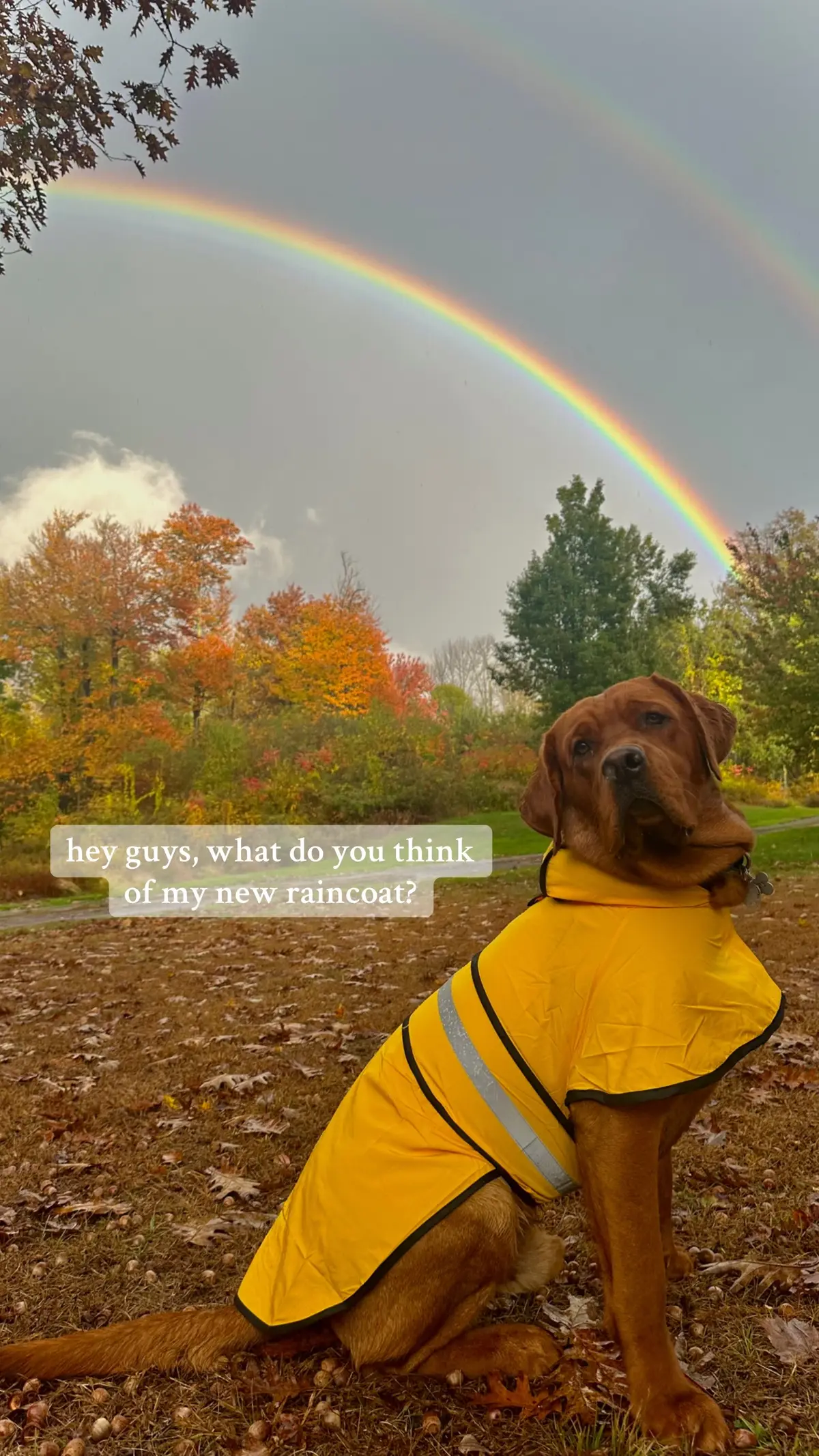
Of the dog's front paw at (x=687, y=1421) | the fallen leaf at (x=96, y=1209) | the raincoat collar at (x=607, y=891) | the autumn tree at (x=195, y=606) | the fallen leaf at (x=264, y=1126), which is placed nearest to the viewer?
the dog's front paw at (x=687, y=1421)

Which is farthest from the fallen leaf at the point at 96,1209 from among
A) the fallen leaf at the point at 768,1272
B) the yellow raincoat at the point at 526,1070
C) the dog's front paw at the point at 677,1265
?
the fallen leaf at the point at 768,1272

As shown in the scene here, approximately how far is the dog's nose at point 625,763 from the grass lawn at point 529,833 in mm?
14881

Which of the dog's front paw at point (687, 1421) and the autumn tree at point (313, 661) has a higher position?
the autumn tree at point (313, 661)

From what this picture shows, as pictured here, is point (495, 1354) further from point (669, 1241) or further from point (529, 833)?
point (529, 833)

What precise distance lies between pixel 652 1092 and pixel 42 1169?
3339 millimetres

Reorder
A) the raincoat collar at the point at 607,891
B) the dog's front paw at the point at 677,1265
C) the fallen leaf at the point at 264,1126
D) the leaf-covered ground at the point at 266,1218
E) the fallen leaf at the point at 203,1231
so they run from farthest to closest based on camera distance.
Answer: the fallen leaf at the point at 264,1126
the fallen leaf at the point at 203,1231
the dog's front paw at the point at 677,1265
the raincoat collar at the point at 607,891
the leaf-covered ground at the point at 266,1218

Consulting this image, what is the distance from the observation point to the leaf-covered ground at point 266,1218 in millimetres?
2172

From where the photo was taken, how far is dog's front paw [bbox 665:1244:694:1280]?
109 inches

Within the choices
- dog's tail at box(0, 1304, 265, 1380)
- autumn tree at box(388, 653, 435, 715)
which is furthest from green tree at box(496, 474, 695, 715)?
dog's tail at box(0, 1304, 265, 1380)

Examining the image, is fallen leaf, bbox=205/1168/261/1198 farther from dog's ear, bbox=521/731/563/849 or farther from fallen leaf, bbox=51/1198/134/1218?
dog's ear, bbox=521/731/563/849

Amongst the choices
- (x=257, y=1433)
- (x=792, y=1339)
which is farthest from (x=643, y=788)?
(x=257, y=1433)

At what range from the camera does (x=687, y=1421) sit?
82.4 inches

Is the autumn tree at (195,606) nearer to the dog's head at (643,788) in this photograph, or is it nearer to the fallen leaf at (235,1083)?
the fallen leaf at (235,1083)

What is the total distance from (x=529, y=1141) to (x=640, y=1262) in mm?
402
